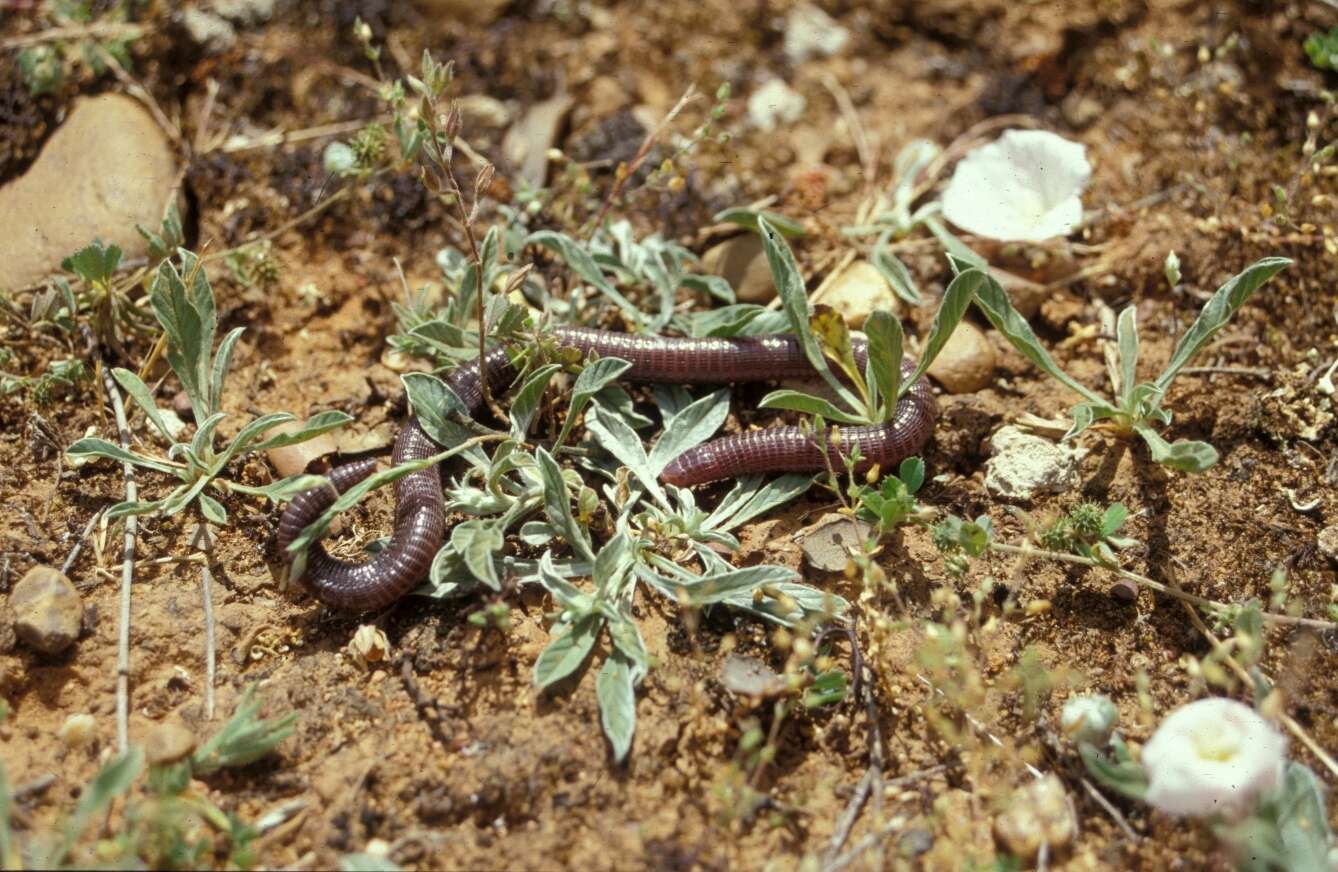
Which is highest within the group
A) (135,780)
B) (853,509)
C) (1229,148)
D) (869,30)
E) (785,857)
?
(869,30)

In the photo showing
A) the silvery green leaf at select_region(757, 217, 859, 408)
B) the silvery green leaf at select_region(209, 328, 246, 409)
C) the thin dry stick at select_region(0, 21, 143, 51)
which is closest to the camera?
the silvery green leaf at select_region(209, 328, 246, 409)

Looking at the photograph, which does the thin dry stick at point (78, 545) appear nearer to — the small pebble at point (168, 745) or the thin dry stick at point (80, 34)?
the small pebble at point (168, 745)

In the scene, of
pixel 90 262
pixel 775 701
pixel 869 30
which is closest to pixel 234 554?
pixel 90 262

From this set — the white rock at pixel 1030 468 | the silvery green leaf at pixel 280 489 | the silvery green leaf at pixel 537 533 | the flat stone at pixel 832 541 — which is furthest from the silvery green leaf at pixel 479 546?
the white rock at pixel 1030 468

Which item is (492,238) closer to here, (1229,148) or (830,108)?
Result: (830,108)

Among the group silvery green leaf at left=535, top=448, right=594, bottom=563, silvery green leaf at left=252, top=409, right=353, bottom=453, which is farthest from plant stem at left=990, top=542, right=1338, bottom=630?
silvery green leaf at left=252, top=409, right=353, bottom=453

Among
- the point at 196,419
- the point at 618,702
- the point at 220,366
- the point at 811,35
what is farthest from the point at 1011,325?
the point at 196,419

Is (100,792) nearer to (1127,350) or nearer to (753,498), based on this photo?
(753,498)

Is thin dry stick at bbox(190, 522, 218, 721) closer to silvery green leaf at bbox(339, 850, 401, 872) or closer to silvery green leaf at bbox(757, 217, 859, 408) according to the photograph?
silvery green leaf at bbox(339, 850, 401, 872)
